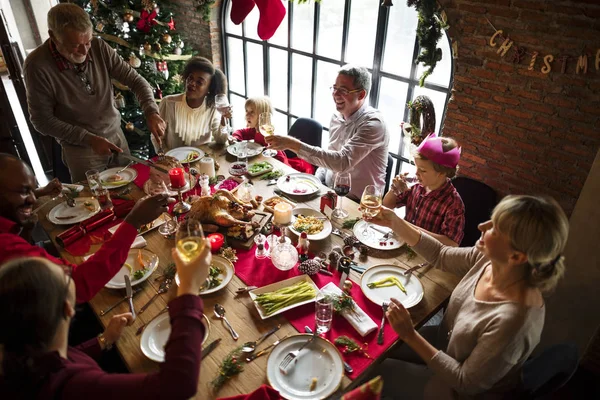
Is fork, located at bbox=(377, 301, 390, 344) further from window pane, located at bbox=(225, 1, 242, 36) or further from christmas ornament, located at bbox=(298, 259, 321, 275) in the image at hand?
window pane, located at bbox=(225, 1, 242, 36)

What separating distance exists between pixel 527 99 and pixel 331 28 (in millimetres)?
2271

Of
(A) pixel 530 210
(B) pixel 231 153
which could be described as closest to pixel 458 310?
(A) pixel 530 210

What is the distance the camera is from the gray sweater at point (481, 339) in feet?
4.68

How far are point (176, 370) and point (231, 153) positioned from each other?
2.23 meters

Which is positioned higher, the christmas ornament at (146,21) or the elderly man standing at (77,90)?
the christmas ornament at (146,21)

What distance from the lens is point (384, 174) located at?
3168 millimetres

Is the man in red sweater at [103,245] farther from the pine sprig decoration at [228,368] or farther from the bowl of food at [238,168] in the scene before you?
the bowl of food at [238,168]

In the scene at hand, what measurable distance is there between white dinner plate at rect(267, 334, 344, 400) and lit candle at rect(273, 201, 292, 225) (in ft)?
2.36

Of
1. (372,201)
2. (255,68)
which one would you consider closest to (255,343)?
(372,201)

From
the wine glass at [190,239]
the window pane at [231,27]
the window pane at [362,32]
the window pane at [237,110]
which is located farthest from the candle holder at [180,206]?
the window pane at [237,110]

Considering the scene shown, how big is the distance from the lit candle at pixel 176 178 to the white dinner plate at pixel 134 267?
486mm

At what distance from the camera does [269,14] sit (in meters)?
2.54

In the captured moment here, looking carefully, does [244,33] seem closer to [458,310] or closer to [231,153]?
[231,153]

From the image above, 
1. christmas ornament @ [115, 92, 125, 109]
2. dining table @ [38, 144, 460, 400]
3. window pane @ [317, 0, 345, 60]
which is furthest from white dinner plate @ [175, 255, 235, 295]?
christmas ornament @ [115, 92, 125, 109]
